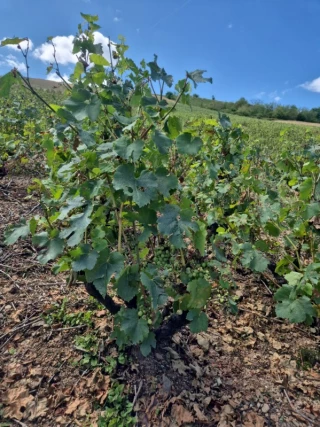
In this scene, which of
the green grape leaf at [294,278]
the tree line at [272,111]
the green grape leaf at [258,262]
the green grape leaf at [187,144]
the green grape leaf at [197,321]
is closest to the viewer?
the green grape leaf at [187,144]

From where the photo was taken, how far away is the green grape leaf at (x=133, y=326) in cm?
119

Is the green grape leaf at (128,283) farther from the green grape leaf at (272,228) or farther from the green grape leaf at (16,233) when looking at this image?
the green grape leaf at (272,228)

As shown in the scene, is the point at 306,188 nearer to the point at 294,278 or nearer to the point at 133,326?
the point at 294,278

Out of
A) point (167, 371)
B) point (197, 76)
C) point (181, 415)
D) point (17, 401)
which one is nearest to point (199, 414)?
point (181, 415)

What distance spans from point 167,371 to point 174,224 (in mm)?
993

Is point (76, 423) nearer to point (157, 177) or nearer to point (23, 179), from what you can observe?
point (157, 177)

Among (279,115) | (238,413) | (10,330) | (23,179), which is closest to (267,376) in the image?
(238,413)

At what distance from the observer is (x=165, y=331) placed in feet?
5.48

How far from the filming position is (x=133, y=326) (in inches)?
47.3

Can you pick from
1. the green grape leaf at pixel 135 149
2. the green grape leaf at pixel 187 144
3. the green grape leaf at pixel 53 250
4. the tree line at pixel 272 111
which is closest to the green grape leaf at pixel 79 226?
the green grape leaf at pixel 53 250

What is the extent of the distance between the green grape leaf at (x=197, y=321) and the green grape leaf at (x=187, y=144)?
0.67m

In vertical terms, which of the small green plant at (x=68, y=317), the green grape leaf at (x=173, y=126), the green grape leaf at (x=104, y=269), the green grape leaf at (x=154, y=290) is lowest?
the small green plant at (x=68, y=317)

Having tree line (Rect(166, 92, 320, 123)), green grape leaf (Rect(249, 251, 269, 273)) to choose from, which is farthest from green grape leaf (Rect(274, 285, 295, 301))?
tree line (Rect(166, 92, 320, 123))

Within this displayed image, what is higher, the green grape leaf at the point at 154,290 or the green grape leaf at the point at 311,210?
the green grape leaf at the point at 311,210
